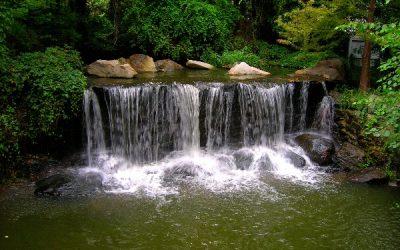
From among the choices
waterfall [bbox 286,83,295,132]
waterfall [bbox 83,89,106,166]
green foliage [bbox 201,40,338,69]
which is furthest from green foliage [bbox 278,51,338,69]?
waterfall [bbox 83,89,106,166]

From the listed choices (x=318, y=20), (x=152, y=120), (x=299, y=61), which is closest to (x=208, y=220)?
Result: (x=152, y=120)

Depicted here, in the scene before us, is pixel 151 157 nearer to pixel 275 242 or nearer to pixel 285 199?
pixel 285 199

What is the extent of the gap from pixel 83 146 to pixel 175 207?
3885 mm

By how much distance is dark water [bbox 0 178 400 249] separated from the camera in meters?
7.57

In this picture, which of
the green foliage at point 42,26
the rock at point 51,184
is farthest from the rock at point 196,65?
the rock at point 51,184

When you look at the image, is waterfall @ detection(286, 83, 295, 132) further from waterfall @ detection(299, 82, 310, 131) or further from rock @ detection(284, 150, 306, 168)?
rock @ detection(284, 150, 306, 168)

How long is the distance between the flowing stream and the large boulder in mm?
1176

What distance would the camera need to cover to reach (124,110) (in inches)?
456

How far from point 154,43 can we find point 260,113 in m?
6.10

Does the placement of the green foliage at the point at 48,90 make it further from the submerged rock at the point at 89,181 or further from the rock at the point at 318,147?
the rock at the point at 318,147

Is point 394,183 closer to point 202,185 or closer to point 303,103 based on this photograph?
point 303,103

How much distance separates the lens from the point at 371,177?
10.7 metres

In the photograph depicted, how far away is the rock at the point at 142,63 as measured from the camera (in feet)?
50.1

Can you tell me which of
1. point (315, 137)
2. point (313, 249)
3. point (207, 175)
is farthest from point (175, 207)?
point (315, 137)
